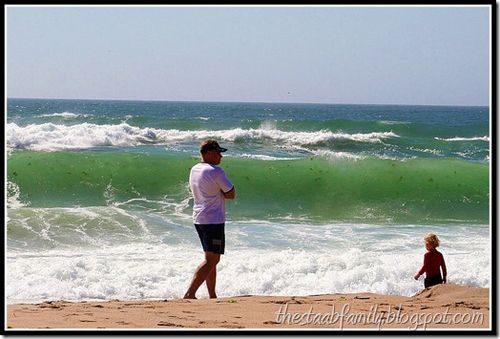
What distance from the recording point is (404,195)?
52.5ft

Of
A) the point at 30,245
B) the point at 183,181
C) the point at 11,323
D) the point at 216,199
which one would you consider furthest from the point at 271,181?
the point at 11,323

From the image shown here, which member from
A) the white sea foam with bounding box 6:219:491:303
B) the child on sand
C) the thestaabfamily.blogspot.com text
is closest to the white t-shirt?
the thestaabfamily.blogspot.com text

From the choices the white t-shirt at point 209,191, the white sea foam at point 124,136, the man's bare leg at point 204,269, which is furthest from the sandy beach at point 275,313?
the white sea foam at point 124,136

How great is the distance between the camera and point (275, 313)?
568cm

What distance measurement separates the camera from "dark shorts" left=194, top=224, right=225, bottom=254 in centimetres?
616

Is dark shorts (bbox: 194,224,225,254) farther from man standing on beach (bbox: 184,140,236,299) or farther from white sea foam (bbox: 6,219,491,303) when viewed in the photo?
white sea foam (bbox: 6,219,491,303)

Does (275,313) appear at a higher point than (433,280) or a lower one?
higher

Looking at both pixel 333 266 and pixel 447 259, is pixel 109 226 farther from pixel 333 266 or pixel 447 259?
pixel 447 259

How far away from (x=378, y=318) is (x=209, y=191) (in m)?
1.64

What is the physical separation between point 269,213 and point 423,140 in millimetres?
16503

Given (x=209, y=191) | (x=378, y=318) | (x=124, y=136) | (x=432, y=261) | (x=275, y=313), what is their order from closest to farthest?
(x=378, y=318) < (x=275, y=313) < (x=209, y=191) < (x=432, y=261) < (x=124, y=136)

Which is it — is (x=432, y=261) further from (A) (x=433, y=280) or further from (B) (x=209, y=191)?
(B) (x=209, y=191)

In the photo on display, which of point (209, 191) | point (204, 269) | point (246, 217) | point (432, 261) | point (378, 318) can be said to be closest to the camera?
point (378, 318)

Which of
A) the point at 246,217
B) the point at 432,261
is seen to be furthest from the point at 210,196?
the point at 246,217
